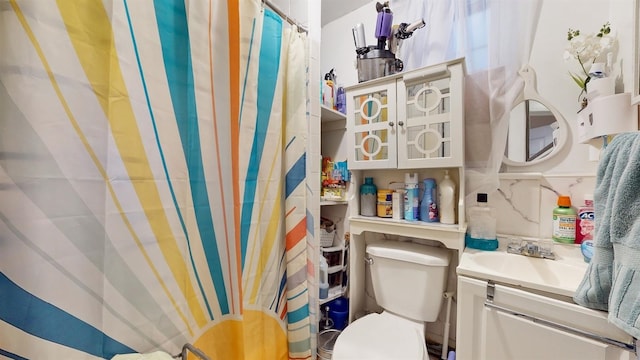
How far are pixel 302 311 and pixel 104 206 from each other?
837 millimetres

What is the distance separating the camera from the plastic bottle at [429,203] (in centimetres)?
120

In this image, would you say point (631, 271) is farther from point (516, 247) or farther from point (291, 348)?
point (291, 348)

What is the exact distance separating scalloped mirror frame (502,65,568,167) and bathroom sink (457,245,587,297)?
0.39 meters

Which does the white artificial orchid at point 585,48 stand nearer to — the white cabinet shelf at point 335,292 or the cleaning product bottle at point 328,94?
the cleaning product bottle at point 328,94

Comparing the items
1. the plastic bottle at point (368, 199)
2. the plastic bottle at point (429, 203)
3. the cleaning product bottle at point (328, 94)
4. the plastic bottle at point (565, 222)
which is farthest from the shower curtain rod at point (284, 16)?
the plastic bottle at point (565, 222)

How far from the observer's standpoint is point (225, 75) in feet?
2.76

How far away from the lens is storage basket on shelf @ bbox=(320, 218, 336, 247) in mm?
1569

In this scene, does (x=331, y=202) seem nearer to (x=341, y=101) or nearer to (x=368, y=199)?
(x=368, y=199)

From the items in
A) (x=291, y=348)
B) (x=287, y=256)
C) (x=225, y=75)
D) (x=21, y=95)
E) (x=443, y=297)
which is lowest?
(x=291, y=348)

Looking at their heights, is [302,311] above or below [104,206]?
below

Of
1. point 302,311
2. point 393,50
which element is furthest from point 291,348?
point 393,50

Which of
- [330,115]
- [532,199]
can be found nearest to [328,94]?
[330,115]

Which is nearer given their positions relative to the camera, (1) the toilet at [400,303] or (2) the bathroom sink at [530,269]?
(2) the bathroom sink at [530,269]

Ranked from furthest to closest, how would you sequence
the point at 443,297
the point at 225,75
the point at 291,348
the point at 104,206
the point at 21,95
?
the point at 443,297 < the point at 291,348 < the point at 225,75 < the point at 104,206 < the point at 21,95
